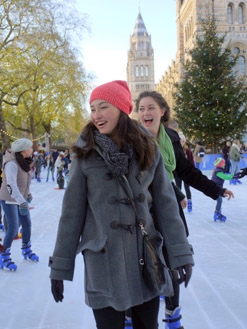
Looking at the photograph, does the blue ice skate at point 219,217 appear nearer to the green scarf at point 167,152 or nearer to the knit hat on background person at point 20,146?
the knit hat on background person at point 20,146

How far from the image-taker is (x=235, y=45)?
33406mm

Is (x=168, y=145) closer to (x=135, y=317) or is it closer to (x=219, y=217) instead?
(x=135, y=317)

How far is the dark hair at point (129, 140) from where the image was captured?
1.68 m

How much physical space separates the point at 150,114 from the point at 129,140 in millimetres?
860

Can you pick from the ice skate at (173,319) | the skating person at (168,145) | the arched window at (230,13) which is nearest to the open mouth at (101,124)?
the skating person at (168,145)

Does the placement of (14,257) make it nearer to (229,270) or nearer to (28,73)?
(229,270)

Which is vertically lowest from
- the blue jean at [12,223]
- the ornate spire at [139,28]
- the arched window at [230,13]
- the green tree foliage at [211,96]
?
the blue jean at [12,223]

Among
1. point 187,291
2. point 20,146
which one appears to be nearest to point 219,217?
point 187,291

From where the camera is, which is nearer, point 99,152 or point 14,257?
point 99,152

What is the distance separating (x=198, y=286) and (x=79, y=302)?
3.57 ft

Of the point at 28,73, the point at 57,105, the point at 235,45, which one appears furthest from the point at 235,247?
the point at 235,45

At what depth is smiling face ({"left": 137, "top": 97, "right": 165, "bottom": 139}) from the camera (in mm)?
2521

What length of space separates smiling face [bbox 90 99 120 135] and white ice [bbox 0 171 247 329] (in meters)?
1.63

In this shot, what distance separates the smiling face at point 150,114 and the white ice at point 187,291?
138cm
